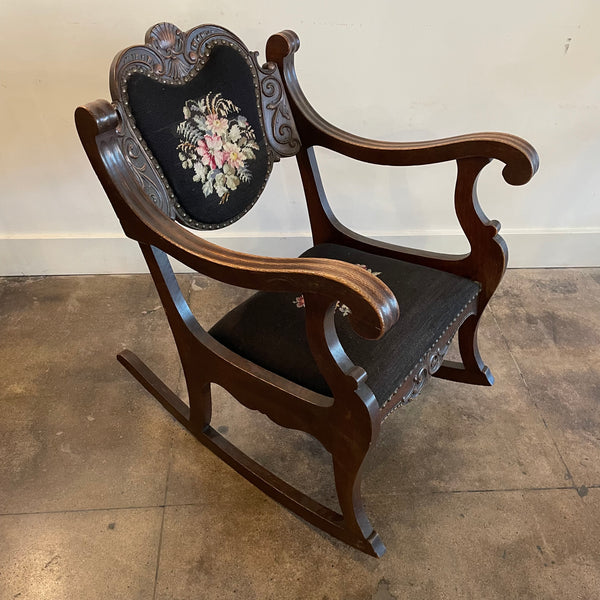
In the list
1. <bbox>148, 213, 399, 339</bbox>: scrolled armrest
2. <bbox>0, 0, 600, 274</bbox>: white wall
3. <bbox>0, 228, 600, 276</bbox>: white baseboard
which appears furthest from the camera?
<bbox>0, 228, 600, 276</bbox>: white baseboard

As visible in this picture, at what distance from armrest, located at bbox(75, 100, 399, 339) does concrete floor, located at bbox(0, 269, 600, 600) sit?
2.29 feet

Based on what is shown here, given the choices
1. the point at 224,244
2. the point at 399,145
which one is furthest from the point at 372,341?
the point at 224,244

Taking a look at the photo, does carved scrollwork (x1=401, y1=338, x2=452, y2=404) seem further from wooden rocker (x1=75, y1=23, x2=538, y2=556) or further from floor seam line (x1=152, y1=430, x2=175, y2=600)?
floor seam line (x1=152, y1=430, x2=175, y2=600)

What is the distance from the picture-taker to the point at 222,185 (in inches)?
45.3

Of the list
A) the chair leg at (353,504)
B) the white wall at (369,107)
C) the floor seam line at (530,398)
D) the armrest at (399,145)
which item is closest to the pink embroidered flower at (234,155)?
the armrest at (399,145)

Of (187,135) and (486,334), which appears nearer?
(187,135)

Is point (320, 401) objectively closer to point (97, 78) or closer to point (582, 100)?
point (97, 78)

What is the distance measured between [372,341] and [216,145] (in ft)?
1.88

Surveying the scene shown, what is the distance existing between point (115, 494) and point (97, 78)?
124 centimetres

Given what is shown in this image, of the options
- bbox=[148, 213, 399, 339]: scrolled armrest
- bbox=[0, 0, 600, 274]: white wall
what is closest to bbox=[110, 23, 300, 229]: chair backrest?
bbox=[148, 213, 399, 339]: scrolled armrest

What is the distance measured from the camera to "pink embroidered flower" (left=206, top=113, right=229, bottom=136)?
1109 mm

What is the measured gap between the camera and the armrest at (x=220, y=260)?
2.31ft

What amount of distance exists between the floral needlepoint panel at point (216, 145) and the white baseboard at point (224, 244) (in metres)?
0.75

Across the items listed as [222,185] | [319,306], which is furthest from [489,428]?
[222,185]
